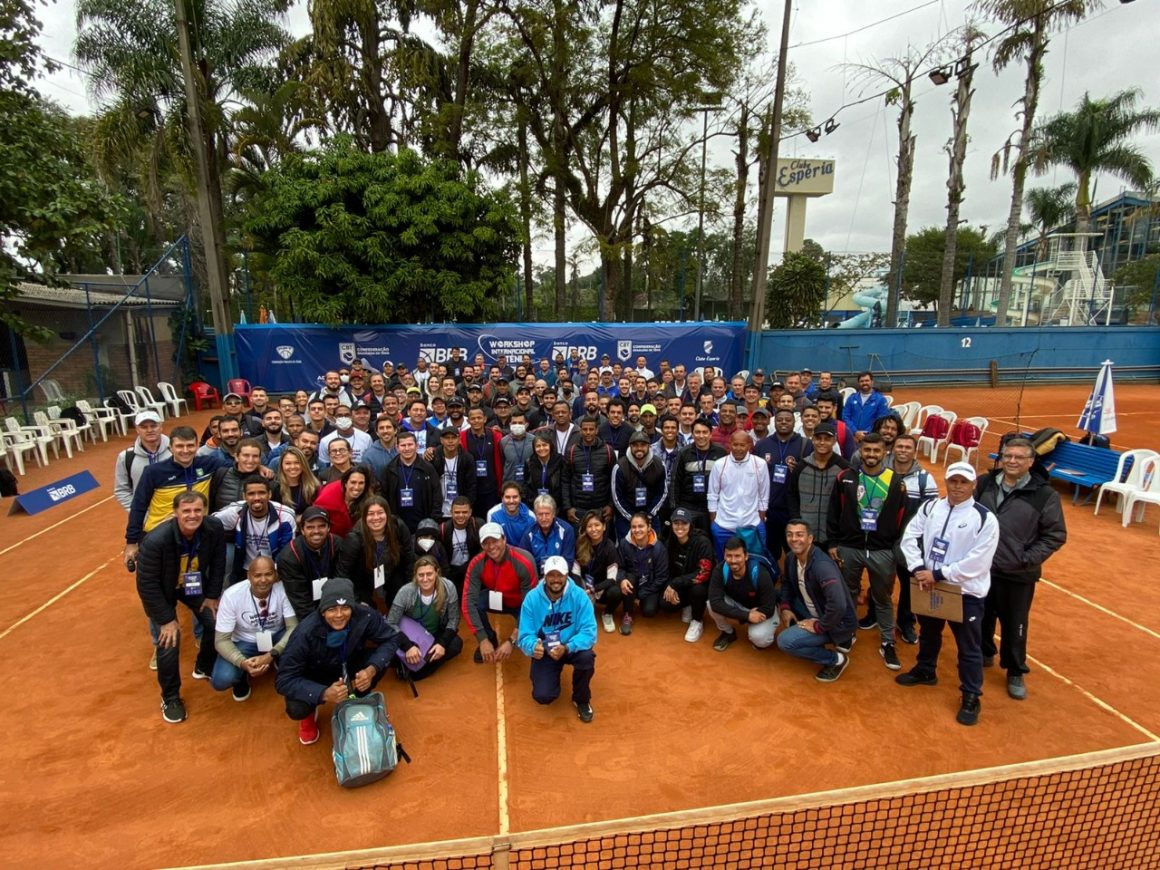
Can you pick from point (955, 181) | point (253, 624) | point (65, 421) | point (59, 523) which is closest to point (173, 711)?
point (253, 624)

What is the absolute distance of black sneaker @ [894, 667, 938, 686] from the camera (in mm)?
4938

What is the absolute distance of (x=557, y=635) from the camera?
471 centimetres

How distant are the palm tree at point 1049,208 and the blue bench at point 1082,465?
2804 cm

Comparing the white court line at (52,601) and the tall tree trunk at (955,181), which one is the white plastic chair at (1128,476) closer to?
the white court line at (52,601)

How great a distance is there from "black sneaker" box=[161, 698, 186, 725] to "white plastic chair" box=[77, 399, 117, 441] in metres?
11.7

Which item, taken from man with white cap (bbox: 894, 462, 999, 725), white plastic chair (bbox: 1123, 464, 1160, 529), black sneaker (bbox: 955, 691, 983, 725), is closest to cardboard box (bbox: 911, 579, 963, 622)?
man with white cap (bbox: 894, 462, 999, 725)

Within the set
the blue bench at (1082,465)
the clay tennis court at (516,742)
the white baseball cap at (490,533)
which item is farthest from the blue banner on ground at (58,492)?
the blue bench at (1082,465)

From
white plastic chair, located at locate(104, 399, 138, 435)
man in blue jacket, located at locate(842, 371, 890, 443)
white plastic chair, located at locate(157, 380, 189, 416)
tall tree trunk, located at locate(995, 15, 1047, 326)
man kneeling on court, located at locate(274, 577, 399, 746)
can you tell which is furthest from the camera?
tall tree trunk, located at locate(995, 15, 1047, 326)

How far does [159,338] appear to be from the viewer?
1786cm

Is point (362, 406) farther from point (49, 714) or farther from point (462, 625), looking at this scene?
point (49, 714)

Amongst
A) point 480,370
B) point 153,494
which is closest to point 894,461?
point 153,494

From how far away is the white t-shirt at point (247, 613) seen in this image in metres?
4.47

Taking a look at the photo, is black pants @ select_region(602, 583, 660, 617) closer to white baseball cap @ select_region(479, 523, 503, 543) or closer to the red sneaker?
white baseball cap @ select_region(479, 523, 503, 543)

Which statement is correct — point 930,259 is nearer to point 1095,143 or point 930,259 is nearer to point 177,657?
point 1095,143
